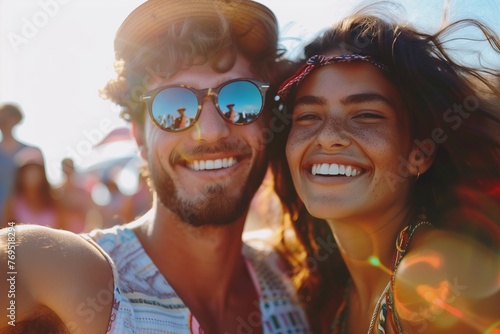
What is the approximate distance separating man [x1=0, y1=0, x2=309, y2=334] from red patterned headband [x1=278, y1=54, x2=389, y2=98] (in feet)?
0.51

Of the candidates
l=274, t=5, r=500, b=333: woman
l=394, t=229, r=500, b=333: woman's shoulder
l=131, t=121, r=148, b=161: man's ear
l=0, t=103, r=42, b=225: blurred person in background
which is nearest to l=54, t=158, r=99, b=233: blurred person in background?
l=0, t=103, r=42, b=225: blurred person in background

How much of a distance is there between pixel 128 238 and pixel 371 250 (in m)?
1.20

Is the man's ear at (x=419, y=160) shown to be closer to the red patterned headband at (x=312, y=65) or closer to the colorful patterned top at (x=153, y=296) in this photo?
the red patterned headband at (x=312, y=65)

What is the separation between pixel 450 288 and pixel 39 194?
4.84 meters

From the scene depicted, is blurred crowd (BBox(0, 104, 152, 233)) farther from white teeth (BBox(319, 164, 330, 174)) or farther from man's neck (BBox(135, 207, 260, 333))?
white teeth (BBox(319, 164, 330, 174))

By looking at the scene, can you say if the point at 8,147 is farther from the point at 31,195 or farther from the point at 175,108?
the point at 175,108

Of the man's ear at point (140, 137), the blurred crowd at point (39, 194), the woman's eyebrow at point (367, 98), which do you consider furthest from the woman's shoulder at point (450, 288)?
the blurred crowd at point (39, 194)

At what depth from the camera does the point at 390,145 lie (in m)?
2.36

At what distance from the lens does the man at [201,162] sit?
268cm

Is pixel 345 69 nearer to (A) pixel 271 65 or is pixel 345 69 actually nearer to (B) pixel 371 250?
(A) pixel 271 65

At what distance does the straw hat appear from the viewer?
279 centimetres

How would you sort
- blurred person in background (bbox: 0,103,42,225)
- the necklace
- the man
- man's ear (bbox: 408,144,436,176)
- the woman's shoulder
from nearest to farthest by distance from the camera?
the woman's shoulder
the necklace
man's ear (bbox: 408,144,436,176)
the man
blurred person in background (bbox: 0,103,42,225)

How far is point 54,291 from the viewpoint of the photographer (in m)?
1.98

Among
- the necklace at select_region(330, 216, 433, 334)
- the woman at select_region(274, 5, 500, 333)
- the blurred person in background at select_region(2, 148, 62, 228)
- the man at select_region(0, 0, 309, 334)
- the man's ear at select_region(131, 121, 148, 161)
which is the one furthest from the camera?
the blurred person in background at select_region(2, 148, 62, 228)
